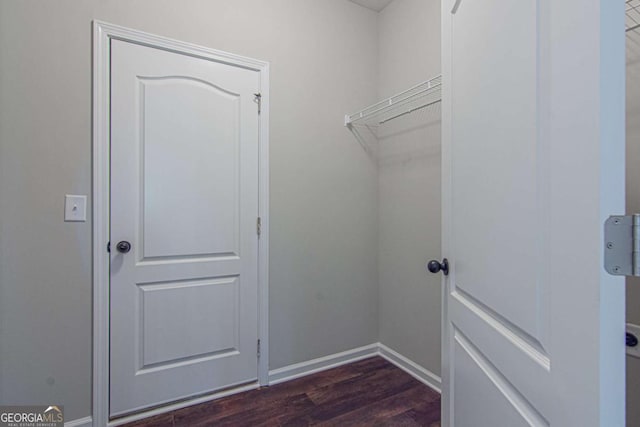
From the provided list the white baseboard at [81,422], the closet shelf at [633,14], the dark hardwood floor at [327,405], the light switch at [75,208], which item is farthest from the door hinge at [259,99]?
the white baseboard at [81,422]

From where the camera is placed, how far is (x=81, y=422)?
1567 mm

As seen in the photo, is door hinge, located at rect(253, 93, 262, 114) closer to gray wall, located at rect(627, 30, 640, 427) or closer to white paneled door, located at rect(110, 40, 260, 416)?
white paneled door, located at rect(110, 40, 260, 416)

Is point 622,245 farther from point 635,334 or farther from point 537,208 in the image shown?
point 635,334

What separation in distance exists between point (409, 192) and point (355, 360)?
53.4 inches

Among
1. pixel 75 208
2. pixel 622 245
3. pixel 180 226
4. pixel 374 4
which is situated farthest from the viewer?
pixel 374 4

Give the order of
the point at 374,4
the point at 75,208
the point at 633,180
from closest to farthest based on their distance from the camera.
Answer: the point at 633,180 < the point at 75,208 < the point at 374,4

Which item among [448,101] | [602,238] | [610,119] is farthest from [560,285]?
[448,101]

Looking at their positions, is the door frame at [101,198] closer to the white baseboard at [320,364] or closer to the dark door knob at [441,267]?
the white baseboard at [320,364]

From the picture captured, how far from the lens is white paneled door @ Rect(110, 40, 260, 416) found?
167cm

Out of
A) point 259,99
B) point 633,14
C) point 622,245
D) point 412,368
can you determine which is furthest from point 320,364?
point 633,14

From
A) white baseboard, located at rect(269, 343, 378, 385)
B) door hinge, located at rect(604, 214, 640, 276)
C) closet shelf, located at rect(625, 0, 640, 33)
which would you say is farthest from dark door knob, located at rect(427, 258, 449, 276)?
white baseboard, located at rect(269, 343, 378, 385)

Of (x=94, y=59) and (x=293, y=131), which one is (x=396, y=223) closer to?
(x=293, y=131)

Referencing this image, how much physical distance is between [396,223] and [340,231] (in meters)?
Answer: 0.43

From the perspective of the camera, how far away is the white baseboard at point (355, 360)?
2.04m
